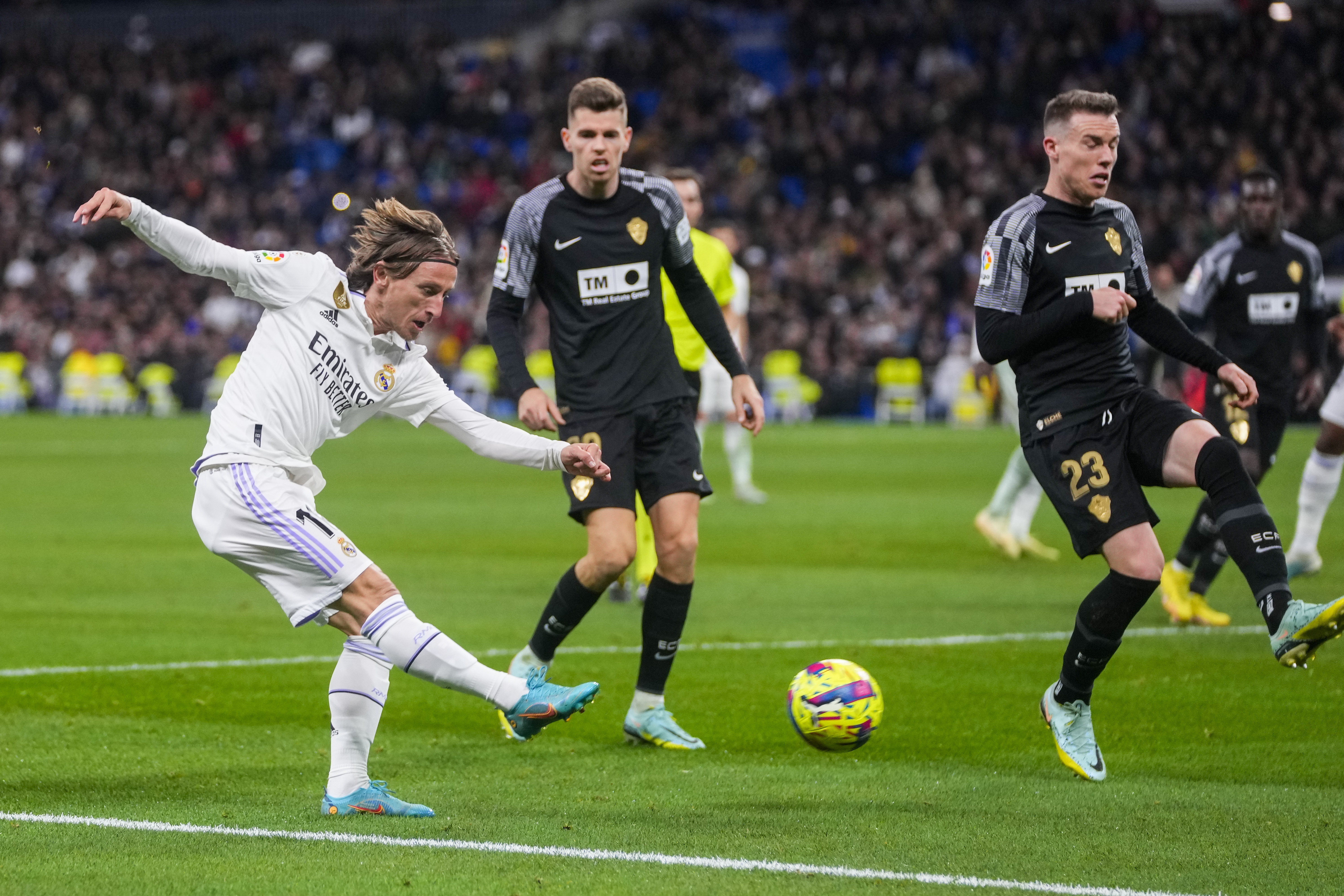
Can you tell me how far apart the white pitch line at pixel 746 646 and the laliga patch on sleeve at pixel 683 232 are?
2343mm

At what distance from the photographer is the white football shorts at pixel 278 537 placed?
209 inches

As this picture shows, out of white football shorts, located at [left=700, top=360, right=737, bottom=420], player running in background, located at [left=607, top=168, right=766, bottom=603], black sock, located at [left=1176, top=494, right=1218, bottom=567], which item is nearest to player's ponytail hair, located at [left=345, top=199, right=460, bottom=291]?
player running in background, located at [left=607, top=168, right=766, bottom=603]

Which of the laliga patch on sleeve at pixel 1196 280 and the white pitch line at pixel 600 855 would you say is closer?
the white pitch line at pixel 600 855

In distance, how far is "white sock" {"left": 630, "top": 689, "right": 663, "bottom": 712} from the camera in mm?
6965

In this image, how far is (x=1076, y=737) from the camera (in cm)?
626

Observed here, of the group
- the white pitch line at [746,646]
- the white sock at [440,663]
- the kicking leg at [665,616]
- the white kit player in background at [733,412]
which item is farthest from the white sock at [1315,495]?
the white sock at [440,663]

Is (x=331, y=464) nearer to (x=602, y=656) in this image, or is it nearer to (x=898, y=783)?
(x=602, y=656)

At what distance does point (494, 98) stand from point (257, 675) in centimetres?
3774

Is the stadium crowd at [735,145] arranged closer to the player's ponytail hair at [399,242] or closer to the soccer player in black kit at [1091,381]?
the soccer player in black kit at [1091,381]

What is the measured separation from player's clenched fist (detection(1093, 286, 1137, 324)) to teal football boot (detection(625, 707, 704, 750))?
2321mm

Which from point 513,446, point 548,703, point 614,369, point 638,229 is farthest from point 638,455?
point 548,703

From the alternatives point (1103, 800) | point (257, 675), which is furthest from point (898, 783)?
point (257, 675)

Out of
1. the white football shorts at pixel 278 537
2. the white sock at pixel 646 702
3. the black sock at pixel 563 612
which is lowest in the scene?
the white sock at pixel 646 702

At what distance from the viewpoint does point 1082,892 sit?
14.9ft
